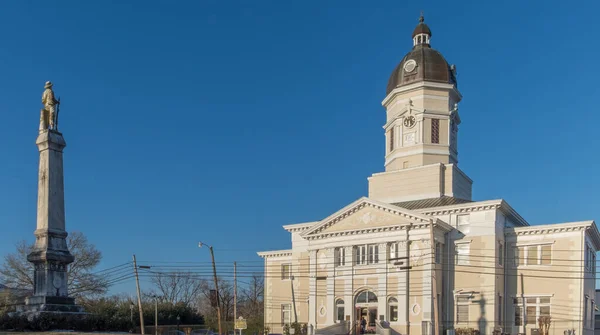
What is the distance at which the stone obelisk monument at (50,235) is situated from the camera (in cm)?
2814

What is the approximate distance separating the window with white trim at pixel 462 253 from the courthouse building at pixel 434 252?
3.1 inches

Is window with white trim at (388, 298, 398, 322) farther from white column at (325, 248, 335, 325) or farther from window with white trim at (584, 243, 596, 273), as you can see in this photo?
window with white trim at (584, 243, 596, 273)

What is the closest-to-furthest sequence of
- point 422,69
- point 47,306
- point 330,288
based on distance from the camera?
point 47,306 < point 330,288 < point 422,69

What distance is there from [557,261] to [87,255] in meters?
44.0

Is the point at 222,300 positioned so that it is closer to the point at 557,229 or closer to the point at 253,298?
the point at 253,298

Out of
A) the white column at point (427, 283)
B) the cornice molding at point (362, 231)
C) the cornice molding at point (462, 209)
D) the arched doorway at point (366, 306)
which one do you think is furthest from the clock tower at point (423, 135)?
the arched doorway at point (366, 306)

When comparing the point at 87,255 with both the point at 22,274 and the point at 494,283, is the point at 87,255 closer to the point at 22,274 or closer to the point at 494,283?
the point at 22,274

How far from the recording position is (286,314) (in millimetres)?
59875

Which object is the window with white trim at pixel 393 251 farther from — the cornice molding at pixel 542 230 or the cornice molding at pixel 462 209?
the cornice molding at pixel 542 230

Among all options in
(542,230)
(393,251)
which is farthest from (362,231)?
(542,230)

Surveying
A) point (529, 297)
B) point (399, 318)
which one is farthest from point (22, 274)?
point (529, 297)

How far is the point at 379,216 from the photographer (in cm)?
5078

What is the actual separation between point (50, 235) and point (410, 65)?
3679cm

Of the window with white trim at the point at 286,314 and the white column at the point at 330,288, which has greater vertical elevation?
the white column at the point at 330,288
